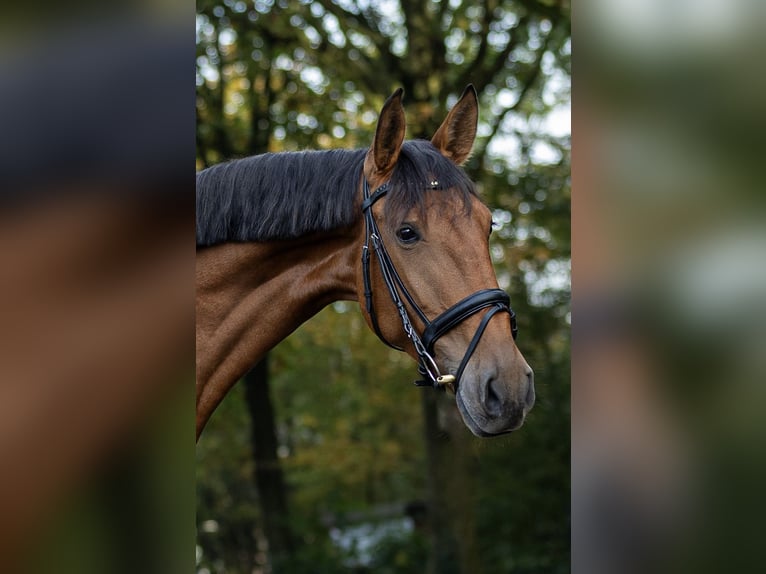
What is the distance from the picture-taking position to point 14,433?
929 millimetres

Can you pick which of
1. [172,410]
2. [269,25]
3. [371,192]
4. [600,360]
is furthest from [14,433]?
[269,25]

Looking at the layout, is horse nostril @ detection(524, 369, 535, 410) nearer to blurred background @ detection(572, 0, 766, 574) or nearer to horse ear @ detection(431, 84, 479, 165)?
horse ear @ detection(431, 84, 479, 165)

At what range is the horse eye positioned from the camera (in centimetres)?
260

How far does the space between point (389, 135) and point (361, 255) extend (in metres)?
0.43

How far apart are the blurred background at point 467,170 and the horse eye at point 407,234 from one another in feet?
15.5

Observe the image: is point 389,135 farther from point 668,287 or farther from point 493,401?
point 668,287

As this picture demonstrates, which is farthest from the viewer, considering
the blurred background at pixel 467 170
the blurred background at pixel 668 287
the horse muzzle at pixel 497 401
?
the blurred background at pixel 467 170

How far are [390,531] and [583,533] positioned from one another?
7.64 metres

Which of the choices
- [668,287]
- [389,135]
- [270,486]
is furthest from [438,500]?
[668,287]

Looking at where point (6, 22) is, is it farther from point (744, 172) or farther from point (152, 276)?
point (744, 172)

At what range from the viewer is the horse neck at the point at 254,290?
2.75 meters

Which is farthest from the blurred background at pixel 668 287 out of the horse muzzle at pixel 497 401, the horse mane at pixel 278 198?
the horse mane at pixel 278 198

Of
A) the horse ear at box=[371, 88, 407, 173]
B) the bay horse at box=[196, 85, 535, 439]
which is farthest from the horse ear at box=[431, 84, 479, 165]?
the horse ear at box=[371, 88, 407, 173]

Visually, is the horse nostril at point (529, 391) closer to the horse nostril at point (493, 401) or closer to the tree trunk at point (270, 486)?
the horse nostril at point (493, 401)
